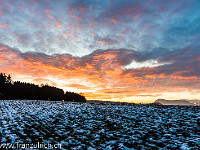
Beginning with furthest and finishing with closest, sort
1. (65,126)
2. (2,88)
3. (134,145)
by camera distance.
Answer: (2,88) < (65,126) < (134,145)

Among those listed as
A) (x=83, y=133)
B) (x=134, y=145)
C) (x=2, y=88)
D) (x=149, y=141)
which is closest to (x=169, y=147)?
(x=149, y=141)

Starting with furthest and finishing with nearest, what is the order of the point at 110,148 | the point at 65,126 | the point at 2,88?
1. the point at 2,88
2. the point at 65,126
3. the point at 110,148

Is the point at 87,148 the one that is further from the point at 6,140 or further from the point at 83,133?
the point at 6,140

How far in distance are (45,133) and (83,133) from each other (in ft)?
9.42

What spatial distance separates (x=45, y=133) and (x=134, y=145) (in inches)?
257

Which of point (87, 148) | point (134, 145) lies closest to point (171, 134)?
point (134, 145)

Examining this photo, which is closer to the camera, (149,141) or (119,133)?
(149,141)

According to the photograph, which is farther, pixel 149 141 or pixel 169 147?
pixel 149 141

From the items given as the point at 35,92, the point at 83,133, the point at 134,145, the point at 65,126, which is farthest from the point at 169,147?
the point at 35,92

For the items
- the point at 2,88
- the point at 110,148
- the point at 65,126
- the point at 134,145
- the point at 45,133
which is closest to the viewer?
the point at 110,148

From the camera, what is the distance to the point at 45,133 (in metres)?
9.82

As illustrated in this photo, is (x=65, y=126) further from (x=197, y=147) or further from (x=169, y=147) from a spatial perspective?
(x=197, y=147)

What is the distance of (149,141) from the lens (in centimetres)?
872

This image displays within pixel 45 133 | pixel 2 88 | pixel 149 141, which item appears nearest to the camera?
pixel 149 141
